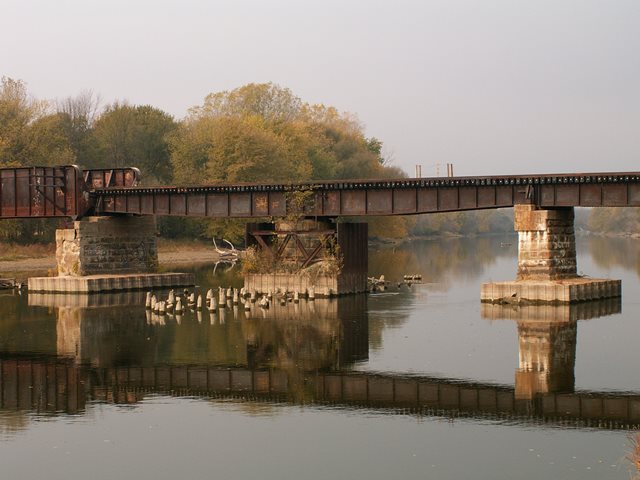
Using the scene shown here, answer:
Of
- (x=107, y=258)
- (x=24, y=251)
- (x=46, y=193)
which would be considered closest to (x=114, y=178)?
(x=46, y=193)

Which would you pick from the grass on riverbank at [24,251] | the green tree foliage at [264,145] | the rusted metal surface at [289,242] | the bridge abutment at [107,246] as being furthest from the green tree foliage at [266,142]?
the rusted metal surface at [289,242]

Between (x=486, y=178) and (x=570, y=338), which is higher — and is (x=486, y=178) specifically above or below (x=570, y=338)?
above

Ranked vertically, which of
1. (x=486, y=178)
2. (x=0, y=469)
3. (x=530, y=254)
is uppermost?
(x=486, y=178)

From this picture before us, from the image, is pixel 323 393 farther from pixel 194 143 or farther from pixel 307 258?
pixel 194 143

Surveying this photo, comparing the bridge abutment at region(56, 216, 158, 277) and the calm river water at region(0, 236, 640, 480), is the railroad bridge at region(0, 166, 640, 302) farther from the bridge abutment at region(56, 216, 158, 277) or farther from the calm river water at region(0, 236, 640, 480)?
the calm river water at region(0, 236, 640, 480)

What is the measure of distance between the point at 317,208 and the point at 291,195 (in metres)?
1.82

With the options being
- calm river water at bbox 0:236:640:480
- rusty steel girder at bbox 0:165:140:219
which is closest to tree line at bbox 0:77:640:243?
rusty steel girder at bbox 0:165:140:219

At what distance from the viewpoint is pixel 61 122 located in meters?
124

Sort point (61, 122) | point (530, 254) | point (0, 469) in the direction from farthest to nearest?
1. point (61, 122)
2. point (530, 254)
3. point (0, 469)

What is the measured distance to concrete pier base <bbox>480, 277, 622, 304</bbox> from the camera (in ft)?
183

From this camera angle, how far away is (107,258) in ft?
237

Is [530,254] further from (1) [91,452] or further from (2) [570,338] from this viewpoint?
(1) [91,452]

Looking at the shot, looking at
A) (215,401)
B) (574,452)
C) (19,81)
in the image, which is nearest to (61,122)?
(19,81)

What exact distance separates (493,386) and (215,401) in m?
8.59
